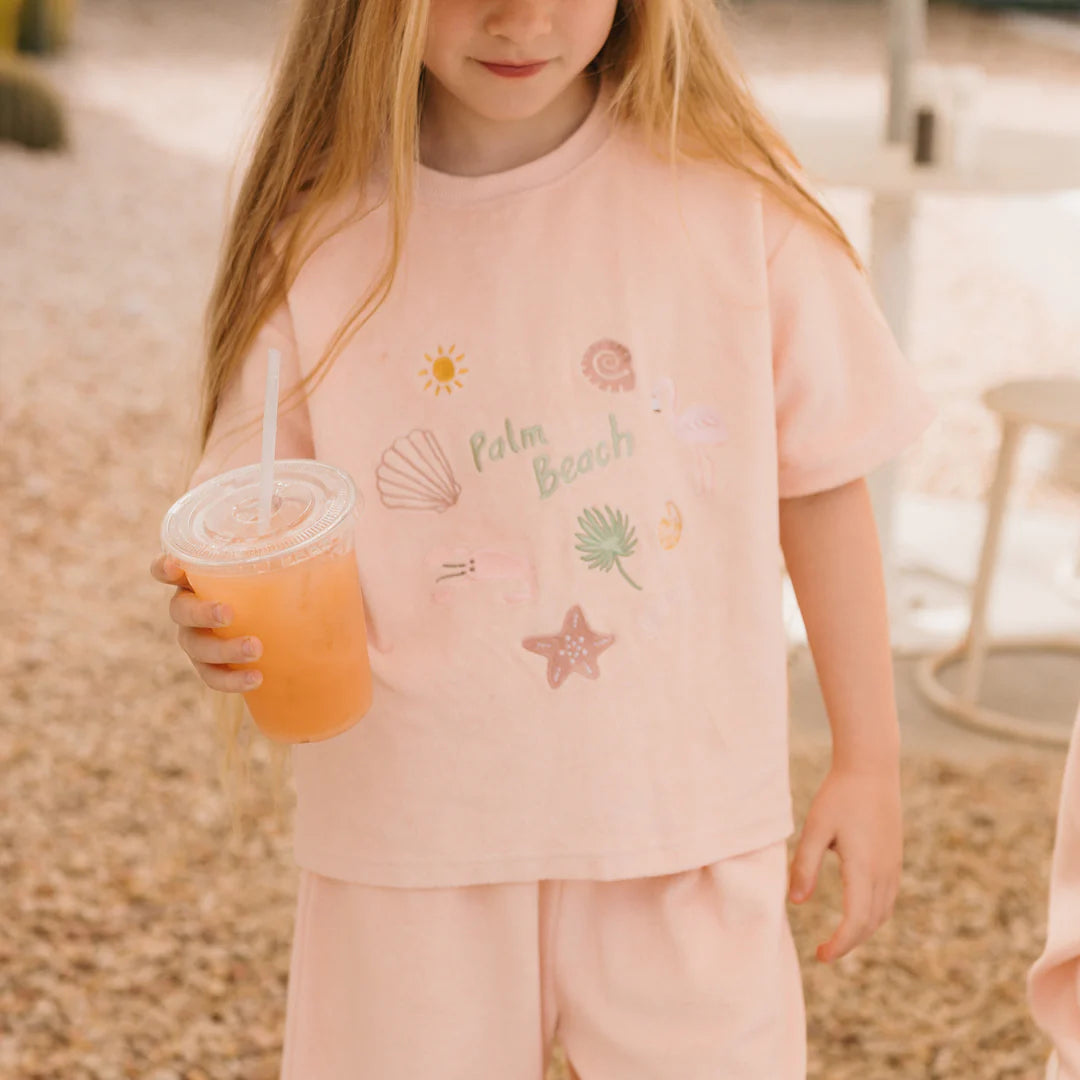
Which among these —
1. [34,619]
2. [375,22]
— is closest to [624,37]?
[375,22]

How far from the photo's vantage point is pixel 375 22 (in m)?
1.15

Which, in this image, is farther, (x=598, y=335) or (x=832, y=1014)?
(x=832, y=1014)

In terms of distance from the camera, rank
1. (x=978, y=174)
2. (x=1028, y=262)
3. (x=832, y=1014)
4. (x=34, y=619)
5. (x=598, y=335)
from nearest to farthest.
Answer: (x=598, y=335)
(x=832, y=1014)
(x=978, y=174)
(x=34, y=619)
(x=1028, y=262)

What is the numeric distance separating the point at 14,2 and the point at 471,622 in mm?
8361

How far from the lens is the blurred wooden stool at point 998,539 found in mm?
2654

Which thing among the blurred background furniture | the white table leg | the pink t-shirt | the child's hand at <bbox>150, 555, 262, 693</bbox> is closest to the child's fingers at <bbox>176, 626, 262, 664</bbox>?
the child's hand at <bbox>150, 555, 262, 693</bbox>

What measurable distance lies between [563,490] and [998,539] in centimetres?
180

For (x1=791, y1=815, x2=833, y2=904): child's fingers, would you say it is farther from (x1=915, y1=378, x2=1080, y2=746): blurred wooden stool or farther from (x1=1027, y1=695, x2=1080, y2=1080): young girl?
(x1=915, y1=378, x2=1080, y2=746): blurred wooden stool

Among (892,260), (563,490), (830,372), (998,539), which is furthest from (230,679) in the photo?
(892,260)

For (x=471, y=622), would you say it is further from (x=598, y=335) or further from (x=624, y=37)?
(x=624, y=37)

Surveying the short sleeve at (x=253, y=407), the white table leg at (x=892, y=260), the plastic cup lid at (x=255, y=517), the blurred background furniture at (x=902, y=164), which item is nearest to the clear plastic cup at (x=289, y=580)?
the plastic cup lid at (x=255, y=517)

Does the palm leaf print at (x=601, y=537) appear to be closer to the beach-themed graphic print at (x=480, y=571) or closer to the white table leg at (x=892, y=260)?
the beach-themed graphic print at (x=480, y=571)

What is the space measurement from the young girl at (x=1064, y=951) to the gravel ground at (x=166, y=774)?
30.6 inches

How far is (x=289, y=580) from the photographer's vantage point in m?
1.05
